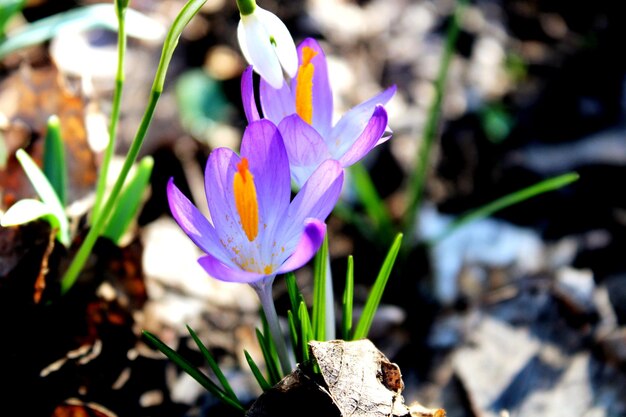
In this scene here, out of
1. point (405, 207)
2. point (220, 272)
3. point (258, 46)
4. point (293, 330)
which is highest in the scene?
point (258, 46)

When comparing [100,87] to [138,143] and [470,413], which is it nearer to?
[138,143]

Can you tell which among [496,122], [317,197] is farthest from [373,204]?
[317,197]

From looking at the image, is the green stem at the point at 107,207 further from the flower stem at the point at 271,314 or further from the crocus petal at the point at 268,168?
the flower stem at the point at 271,314

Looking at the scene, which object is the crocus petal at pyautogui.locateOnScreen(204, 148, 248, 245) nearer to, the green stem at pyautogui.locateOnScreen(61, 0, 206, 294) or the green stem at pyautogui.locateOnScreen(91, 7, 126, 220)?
the green stem at pyautogui.locateOnScreen(61, 0, 206, 294)

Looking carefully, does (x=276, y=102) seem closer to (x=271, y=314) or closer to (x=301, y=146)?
(x=301, y=146)

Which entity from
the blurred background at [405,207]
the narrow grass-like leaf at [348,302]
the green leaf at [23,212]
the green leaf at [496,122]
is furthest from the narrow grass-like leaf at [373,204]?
the green leaf at [23,212]
